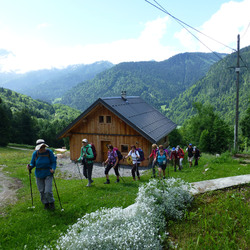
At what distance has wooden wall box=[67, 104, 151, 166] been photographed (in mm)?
19750

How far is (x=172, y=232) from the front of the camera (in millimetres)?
4668

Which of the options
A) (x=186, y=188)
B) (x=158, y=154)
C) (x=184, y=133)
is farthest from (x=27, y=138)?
(x=186, y=188)

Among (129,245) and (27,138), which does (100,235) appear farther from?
(27,138)

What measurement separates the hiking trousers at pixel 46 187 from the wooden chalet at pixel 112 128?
38.1ft

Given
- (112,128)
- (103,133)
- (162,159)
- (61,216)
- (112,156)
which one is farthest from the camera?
(103,133)

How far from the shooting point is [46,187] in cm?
714

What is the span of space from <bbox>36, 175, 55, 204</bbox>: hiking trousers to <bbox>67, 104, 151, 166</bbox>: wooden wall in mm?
12706

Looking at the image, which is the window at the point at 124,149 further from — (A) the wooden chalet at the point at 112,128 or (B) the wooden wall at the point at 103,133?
(B) the wooden wall at the point at 103,133

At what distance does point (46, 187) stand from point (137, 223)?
4.06m

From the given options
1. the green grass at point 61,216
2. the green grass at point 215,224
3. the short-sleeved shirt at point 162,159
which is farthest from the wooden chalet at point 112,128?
the green grass at point 215,224

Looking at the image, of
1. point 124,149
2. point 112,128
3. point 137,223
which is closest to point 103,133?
point 112,128

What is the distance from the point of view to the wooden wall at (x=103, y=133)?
19.8 m

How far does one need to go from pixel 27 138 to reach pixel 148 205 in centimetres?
6899

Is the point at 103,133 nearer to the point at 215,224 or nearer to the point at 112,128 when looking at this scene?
the point at 112,128
